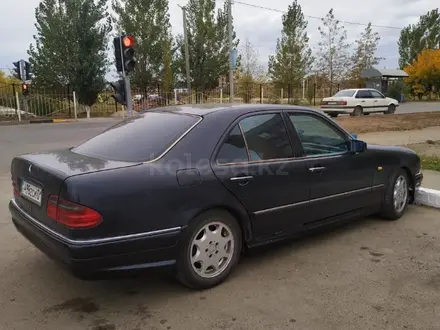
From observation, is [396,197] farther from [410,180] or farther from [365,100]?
[365,100]

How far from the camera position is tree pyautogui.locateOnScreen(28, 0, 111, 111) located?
25.7 metres

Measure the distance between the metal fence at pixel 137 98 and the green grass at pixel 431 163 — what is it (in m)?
12.1

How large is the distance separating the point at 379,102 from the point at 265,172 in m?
22.1

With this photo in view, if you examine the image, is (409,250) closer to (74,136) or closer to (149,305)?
(149,305)

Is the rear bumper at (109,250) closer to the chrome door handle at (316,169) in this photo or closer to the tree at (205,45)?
the chrome door handle at (316,169)

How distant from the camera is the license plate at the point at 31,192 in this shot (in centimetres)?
323

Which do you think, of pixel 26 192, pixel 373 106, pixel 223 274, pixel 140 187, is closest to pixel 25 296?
pixel 26 192

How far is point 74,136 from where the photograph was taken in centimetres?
1520

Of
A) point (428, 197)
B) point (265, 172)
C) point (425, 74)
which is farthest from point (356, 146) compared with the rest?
point (425, 74)

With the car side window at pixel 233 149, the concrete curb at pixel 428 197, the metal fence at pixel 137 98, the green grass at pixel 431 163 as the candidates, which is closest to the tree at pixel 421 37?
the metal fence at pixel 137 98

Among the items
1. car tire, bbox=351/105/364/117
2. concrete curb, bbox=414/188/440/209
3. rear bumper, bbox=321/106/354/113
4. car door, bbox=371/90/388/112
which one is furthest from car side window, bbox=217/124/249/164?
car door, bbox=371/90/388/112

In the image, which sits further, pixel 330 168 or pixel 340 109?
pixel 340 109

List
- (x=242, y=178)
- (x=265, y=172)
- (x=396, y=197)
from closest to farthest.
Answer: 1. (x=242, y=178)
2. (x=265, y=172)
3. (x=396, y=197)

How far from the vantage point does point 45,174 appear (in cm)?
315
